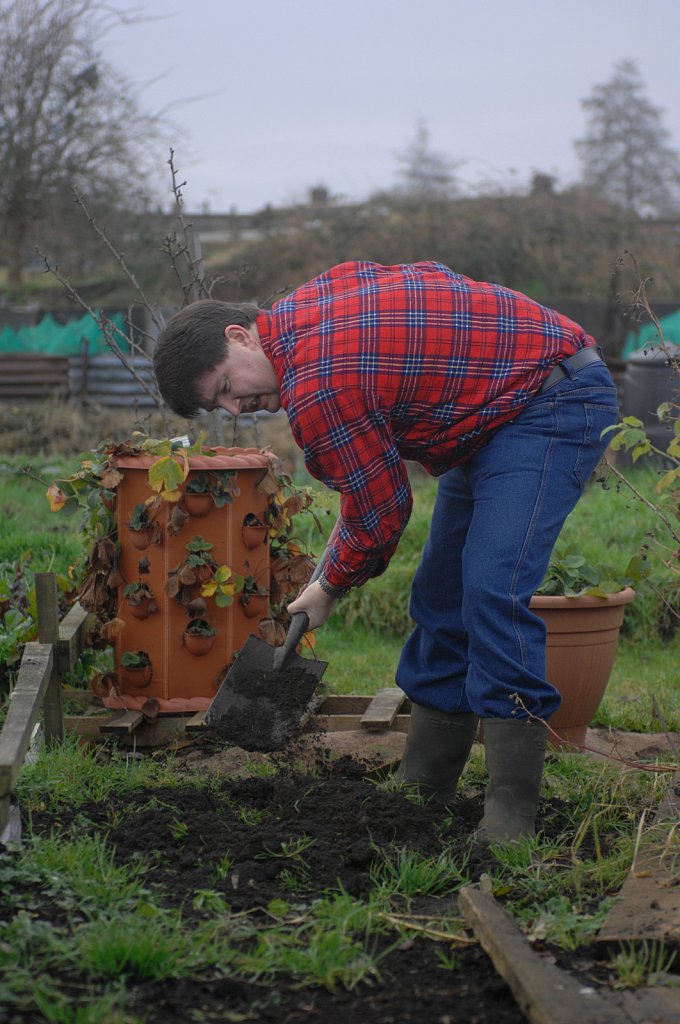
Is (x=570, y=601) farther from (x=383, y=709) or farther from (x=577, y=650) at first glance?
(x=383, y=709)

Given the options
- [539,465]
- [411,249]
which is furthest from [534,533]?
[411,249]

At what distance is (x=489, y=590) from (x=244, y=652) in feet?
3.22

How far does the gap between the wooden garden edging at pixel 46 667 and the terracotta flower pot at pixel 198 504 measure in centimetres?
53

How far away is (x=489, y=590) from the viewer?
2.49 metres

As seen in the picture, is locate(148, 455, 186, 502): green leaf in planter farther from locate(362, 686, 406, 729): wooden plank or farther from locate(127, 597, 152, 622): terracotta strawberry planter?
locate(362, 686, 406, 729): wooden plank

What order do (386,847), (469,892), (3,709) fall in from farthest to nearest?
(3,709) < (386,847) < (469,892)

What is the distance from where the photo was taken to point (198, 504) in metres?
3.54

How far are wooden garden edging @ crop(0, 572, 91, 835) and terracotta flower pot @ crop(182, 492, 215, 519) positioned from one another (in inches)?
20.7

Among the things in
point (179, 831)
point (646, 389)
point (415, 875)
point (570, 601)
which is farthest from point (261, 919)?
point (646, 389)

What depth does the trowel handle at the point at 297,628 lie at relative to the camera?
2910 millimetres

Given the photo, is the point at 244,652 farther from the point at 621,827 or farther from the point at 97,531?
the point at 621,827

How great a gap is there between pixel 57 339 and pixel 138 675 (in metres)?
9.56

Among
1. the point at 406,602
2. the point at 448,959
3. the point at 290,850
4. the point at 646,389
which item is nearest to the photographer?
the point at 448,959

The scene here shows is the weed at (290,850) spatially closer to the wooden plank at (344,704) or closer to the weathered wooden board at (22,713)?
the weathered wooden board at (22,713)
